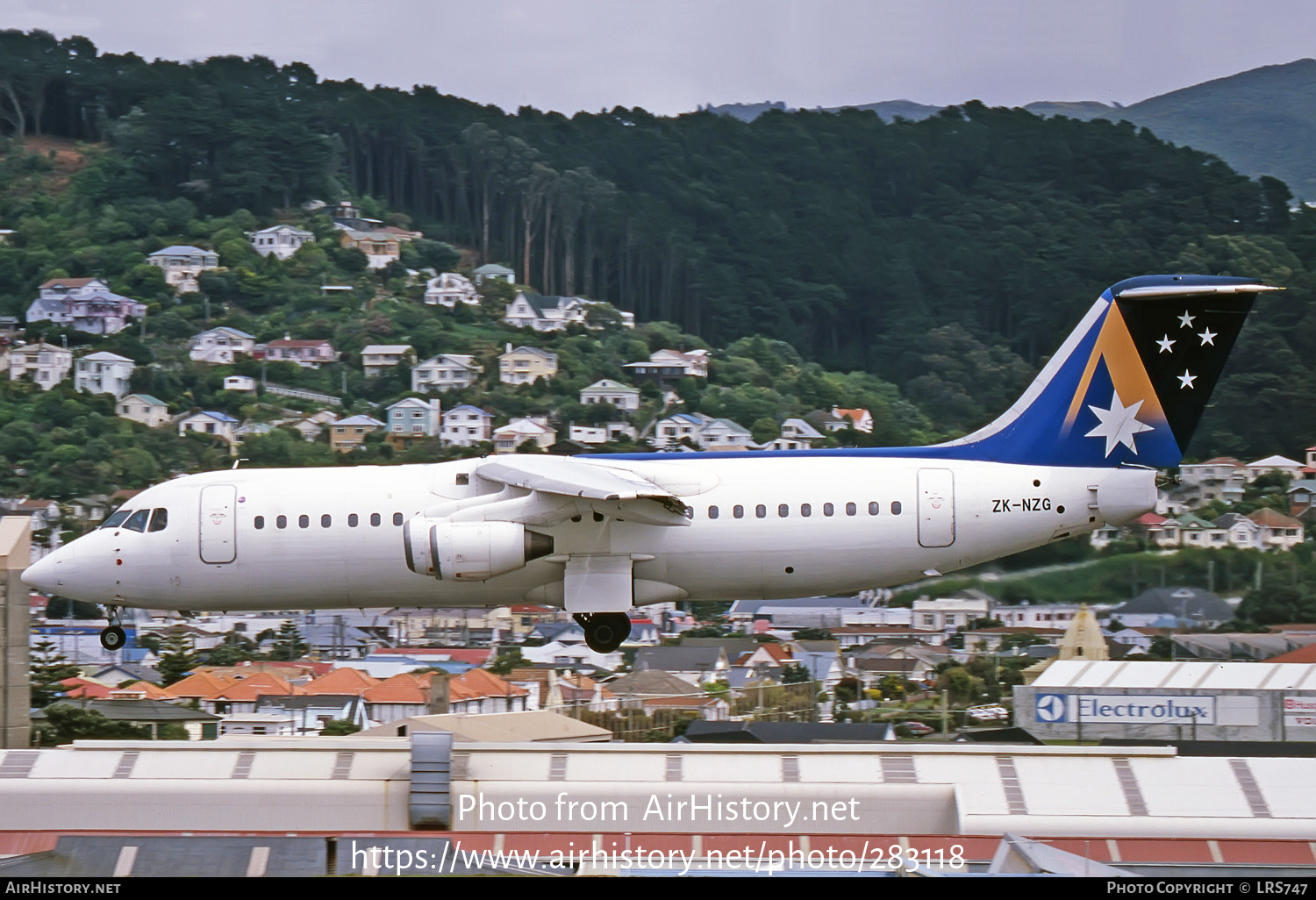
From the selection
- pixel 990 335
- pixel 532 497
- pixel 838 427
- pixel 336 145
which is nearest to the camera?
pixel 532 497

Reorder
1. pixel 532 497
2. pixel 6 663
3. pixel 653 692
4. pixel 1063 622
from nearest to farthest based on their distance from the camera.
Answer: pixel 532 497 < pixel 6 663 < pixel 653 692 < pixel 1063 622

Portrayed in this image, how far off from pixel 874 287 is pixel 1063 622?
67929mm

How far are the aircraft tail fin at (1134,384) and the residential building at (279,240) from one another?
92.3 meters

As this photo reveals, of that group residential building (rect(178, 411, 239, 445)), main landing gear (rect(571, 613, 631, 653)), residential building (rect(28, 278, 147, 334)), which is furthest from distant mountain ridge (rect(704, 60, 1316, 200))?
residential building (rect(28, 278, 147, 334))

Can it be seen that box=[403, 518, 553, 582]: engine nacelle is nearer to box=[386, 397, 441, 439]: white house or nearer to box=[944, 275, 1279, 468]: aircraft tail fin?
box=[944, 275, 1279, 468]: aircraft tail fin

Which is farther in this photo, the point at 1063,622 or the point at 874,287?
the point at 874,287

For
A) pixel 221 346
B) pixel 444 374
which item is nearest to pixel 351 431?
pixel 444 374

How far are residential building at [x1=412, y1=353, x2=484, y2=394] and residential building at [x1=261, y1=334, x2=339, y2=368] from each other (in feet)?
19.2

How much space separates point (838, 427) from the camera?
75.3 meters

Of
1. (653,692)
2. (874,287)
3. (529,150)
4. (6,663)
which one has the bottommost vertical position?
(653,692)

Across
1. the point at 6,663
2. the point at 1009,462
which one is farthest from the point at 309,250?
the point at 1009,462

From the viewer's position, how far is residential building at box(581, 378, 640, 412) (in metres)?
79.4

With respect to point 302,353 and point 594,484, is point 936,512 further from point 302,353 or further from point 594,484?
point 302,353

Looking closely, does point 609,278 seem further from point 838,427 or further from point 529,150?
point 838,427
